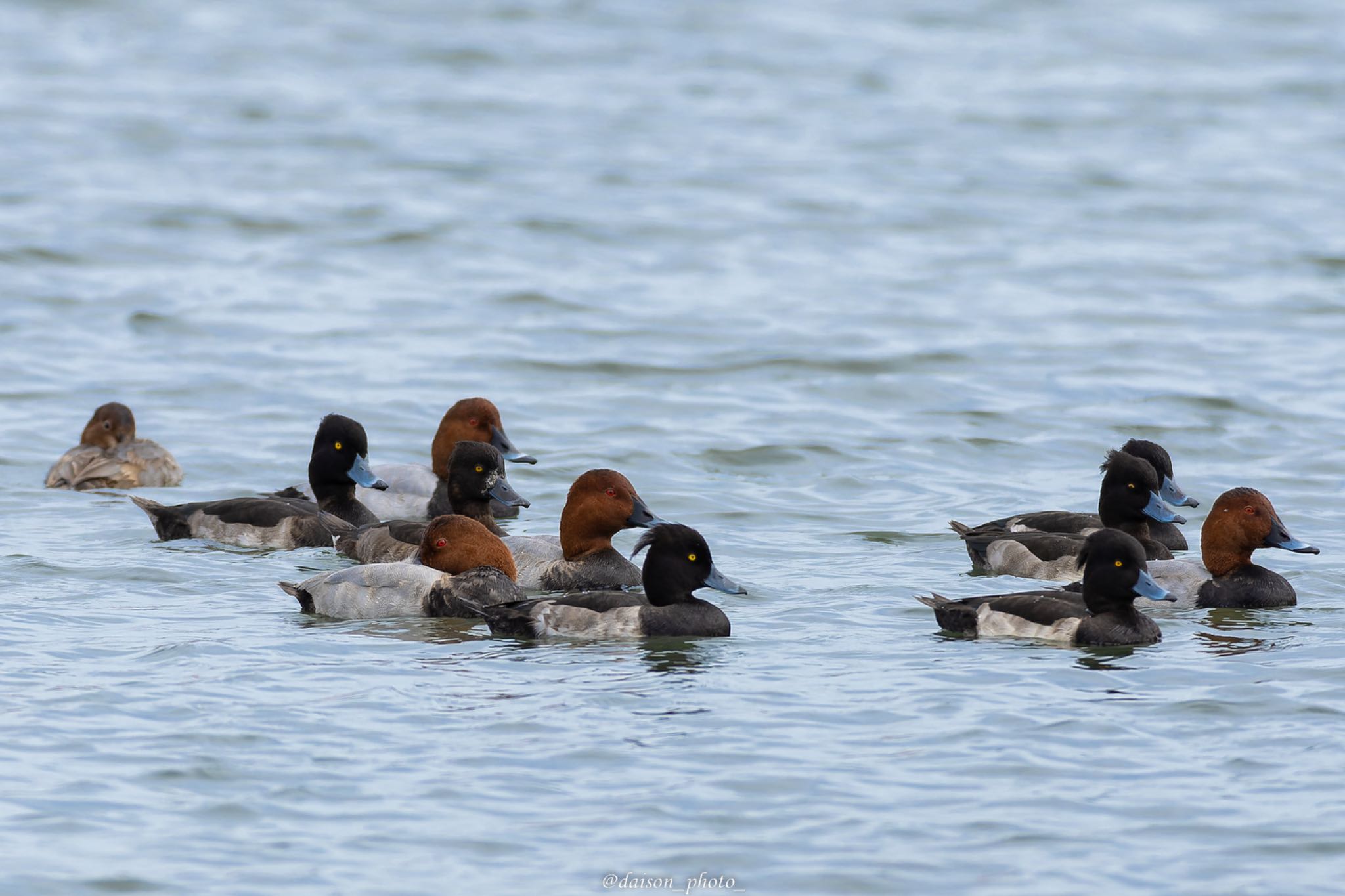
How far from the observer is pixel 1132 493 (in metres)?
13.1

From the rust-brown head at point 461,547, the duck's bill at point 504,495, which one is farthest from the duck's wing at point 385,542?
the rust-brown head at point 461,547

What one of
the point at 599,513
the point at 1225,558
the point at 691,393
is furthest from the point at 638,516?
the point at 691,393

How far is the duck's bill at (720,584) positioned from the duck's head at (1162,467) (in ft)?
12.2

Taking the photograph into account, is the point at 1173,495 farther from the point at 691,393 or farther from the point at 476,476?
the point at 691,393

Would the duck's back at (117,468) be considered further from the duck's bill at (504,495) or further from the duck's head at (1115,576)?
the duck's head at (1115,576)

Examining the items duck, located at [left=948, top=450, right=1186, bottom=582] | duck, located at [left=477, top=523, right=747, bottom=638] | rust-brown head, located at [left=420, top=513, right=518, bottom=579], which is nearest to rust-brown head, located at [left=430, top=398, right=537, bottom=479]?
rust-brown head, located at [left=420, top=513, right=518, bottom=579]

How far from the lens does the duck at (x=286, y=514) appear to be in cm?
1369

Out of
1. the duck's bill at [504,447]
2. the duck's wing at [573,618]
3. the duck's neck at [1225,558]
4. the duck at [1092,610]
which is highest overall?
the duck's bill at [504,447]

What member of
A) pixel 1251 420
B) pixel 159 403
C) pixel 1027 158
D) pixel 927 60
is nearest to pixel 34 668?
→ pixel 159 403

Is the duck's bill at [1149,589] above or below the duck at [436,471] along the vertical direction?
below

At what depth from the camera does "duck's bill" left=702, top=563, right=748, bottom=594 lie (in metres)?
11.2

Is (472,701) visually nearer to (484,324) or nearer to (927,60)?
(484,324)

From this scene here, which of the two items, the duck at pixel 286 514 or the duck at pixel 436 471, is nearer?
the duck at pixel 286 514

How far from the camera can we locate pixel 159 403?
18.8 m
